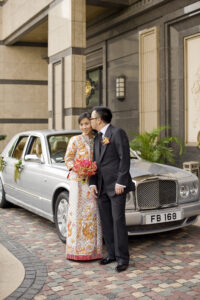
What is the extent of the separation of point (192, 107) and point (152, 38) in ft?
8.83

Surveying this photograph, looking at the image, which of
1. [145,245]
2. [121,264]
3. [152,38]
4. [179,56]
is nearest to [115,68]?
[152,38]

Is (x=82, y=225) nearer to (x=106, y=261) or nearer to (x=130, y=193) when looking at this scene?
(x=106, y=261)

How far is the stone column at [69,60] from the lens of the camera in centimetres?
1179

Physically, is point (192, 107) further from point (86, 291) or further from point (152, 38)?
point (86, 291)

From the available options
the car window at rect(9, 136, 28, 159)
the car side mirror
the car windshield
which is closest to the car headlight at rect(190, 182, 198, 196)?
the car windshield

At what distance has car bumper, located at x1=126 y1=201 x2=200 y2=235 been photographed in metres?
5.27

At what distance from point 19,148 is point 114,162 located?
378 centimetres

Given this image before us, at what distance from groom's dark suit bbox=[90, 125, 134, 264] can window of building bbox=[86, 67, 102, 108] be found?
1132 centimetres

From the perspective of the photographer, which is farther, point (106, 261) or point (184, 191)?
point (184, 191)

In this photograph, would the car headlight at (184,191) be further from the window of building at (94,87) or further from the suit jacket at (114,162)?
the window of building at (94,87)

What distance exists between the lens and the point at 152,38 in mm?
12555

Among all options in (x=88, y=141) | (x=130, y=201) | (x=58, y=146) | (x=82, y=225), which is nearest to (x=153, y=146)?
(x=58, y=146)

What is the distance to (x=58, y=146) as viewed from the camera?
6.83 meters

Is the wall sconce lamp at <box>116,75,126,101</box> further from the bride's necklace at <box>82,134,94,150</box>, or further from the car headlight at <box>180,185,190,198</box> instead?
the bride's necklace at <box>82,134,94,150</box>
